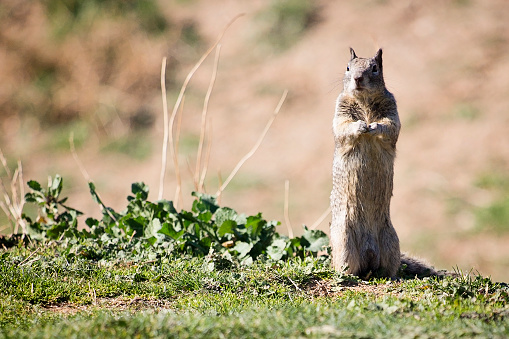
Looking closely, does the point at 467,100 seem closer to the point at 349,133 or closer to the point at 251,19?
the point at 251,19

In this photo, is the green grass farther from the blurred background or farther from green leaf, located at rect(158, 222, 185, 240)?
the blurred background

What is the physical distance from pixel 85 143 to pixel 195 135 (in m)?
2.52

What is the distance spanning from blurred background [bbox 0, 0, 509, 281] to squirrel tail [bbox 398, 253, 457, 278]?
470cm

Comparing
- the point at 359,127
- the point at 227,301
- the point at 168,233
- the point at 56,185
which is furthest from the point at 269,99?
the point at 227,301

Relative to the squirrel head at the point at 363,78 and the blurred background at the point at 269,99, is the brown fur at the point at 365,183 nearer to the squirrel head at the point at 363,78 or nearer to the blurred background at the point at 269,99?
the squirrel head at the point at 363,78

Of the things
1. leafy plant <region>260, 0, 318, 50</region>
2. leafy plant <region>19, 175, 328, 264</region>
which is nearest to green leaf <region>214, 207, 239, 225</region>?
A: leafy plant <region>19, 175, 328, 264</region>

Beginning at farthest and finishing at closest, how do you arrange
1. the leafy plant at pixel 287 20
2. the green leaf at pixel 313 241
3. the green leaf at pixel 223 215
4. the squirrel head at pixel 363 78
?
the leafy plant at pixel 287 20, the green leaf at pixel 223 215, the green leaf at pixel 313 241, the squirrel head at pixel 363 78

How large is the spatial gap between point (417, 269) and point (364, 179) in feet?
3.54

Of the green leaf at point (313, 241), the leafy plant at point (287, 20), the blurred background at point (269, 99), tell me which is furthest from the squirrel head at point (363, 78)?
the leafy plant at point (287, 20)

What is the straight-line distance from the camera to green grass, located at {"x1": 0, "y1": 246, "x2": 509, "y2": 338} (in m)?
3.58

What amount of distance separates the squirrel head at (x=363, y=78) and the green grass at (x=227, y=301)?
1525mm

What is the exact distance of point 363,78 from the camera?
17.1 feet

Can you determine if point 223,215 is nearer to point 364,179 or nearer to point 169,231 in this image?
point 169,231

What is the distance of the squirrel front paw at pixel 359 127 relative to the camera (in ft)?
16.5
